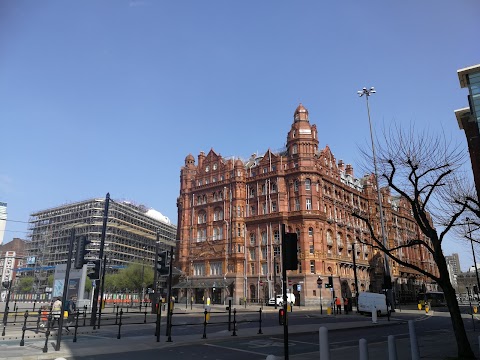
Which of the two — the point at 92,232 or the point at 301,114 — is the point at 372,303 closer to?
the point at 301,114

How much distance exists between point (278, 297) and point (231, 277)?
1321cm

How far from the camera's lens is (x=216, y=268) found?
215 ft

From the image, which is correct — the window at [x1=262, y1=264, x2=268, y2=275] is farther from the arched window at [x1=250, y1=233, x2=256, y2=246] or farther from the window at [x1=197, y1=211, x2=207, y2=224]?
the window at [x1=197, y1=211, x2=207, y2=224]

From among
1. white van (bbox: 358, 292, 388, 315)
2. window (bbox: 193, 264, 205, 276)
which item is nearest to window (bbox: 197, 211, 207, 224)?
window (bbox: 193, 264, 205, 276)

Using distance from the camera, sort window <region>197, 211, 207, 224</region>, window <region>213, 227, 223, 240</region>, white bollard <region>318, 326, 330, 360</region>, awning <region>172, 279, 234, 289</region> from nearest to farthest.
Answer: white bollard <region>318, 326, 330, 360</region>
awning <region>172, 279, 234, 289</region>
window <region>213, 227, 223, 240</region>
window <region>197, 211, 207, 224</region>

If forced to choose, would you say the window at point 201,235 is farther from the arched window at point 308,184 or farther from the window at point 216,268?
the arched window at point 308,184

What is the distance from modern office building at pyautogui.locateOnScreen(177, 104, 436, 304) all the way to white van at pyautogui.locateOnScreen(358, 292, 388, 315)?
20.6m

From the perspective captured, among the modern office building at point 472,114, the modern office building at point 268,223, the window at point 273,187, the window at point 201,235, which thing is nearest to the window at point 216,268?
the modern office building at point 268,223

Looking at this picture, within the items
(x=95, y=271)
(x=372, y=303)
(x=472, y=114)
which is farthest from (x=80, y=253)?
(x=472, y=114)

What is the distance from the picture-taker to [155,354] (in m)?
11.8

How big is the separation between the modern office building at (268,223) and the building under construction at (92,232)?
27765 mm

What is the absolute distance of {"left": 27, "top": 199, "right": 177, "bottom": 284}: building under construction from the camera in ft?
311

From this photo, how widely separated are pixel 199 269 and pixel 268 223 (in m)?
16.1

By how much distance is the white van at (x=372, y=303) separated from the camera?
35375 mm
